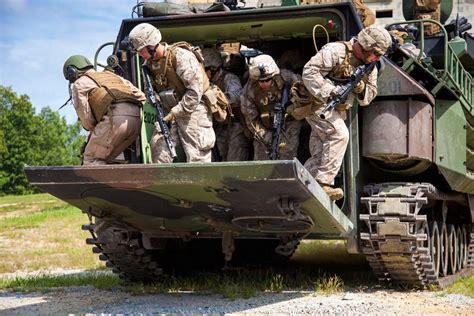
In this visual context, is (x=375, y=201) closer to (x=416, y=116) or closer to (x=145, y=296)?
(x=416, y=116)

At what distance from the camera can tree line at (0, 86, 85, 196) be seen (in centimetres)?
5600

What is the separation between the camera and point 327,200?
692 centimetres

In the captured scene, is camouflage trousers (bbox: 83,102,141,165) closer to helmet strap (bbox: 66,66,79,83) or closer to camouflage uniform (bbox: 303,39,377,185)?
helmet strap (bbox: 66,66,79,83)

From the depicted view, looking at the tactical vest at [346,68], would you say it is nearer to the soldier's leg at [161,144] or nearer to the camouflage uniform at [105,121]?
the soldier's leg at [161,144]

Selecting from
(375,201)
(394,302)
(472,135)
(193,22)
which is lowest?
(394,302)

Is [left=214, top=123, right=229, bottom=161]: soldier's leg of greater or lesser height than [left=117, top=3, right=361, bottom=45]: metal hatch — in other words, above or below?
below

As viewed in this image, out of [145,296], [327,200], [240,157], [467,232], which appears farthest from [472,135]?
[145,296]

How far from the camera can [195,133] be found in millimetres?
7828

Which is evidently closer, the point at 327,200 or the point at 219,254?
the point at 327,200

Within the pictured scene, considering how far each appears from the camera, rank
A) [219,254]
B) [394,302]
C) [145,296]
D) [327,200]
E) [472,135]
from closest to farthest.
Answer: [327,200], [394,302], [145,296], [472,135], [219,254]

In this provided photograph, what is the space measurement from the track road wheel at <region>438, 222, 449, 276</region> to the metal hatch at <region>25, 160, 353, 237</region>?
6.02 feet

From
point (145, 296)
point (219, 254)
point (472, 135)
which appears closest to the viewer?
point (145, 296)

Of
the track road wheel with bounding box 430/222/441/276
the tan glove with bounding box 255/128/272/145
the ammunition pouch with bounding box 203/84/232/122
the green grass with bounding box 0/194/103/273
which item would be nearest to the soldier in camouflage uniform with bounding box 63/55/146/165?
the ammunition pouch with bounding box 203/84/232/122

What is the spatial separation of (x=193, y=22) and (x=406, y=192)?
2516mm
